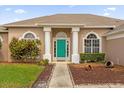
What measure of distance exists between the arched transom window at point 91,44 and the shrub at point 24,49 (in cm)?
453

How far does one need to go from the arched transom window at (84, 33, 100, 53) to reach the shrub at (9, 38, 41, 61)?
Answer: 453 centimetres

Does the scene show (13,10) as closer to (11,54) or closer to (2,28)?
(2,28)

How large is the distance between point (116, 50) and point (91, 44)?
4115 millimetres

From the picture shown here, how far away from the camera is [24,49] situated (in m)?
26.5

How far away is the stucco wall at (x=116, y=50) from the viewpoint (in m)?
22.9

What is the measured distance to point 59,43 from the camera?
2858 cm

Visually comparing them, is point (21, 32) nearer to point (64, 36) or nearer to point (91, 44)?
point (64, 36)

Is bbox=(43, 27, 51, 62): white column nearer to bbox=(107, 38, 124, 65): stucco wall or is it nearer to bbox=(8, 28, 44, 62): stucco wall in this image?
Result: bbox=(8, 28, 44, 62): stucco wall

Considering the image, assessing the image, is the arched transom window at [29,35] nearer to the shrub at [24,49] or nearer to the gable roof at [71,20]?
the gable roof at [71,20]

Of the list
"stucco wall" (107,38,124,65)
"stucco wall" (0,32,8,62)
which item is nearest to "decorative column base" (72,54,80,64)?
"stucco wall" (107,38,124,65)

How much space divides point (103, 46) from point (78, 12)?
23.1 feet

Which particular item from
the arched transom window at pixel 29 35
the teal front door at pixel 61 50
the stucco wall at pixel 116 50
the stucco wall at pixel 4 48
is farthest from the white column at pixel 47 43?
the stucco wall at pixel 116 50

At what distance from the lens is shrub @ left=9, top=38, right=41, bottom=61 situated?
26.3 metres

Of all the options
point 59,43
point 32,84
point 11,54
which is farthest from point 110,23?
point 32,84
